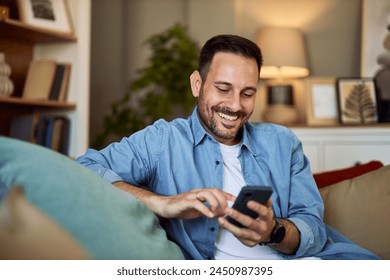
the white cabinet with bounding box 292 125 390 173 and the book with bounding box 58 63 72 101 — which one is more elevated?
the book with bounding box 58 63 72 101

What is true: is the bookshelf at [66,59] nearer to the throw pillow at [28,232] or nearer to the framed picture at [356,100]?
the framed picture at [356,100]

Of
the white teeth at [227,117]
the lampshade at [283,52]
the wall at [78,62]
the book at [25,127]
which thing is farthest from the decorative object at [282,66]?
the white teeth at [227,117]

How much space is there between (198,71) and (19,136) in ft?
4.09

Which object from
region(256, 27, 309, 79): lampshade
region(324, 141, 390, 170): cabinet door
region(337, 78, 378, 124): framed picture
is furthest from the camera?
region(256, 27, 309, 79): lampshade

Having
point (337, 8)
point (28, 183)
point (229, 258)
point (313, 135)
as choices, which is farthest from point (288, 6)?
point (28, 183)

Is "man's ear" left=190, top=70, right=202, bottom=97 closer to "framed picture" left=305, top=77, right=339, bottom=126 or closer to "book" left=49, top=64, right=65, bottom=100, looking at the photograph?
"book" left=49, top=64, right=65, bottom=100

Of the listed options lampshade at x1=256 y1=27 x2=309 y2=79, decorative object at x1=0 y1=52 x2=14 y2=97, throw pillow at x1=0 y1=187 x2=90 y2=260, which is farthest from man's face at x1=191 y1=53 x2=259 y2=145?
lampshade at x1=256 y1=27 x2=309 y2=79

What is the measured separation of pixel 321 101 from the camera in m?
2.71

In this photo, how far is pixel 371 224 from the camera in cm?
108

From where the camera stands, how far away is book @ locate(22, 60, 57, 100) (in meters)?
2.19

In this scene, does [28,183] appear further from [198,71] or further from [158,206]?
[198,71]

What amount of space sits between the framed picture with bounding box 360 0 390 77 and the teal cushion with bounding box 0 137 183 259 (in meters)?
2.31

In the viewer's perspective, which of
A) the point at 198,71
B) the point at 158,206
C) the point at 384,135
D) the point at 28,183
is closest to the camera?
the point at 28,183

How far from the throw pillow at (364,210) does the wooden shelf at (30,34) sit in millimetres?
1244
